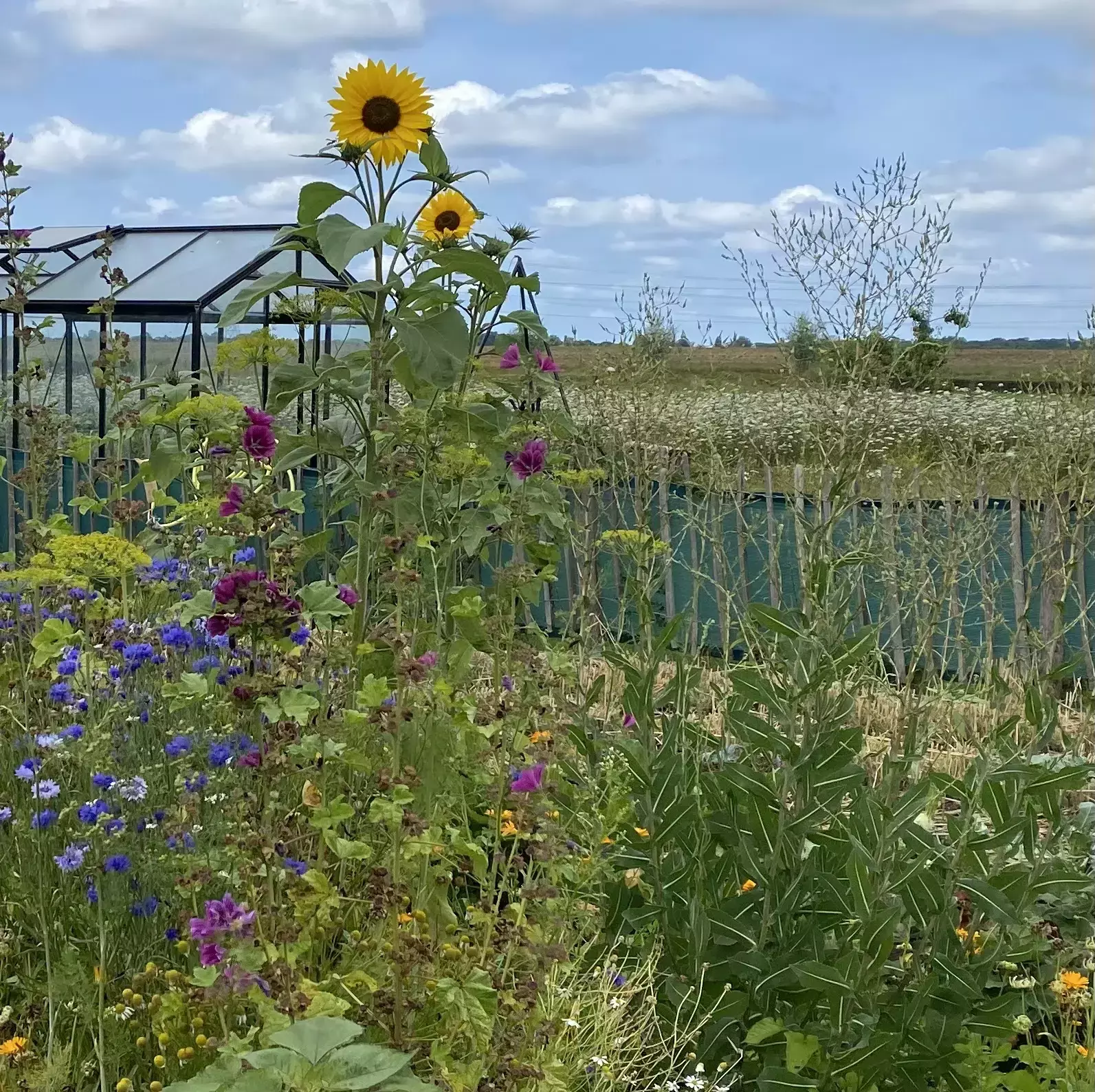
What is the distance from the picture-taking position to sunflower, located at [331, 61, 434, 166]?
117 inches

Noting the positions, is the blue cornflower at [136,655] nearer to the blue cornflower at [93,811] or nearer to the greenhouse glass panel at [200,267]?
the blue cornflower at [93,811]

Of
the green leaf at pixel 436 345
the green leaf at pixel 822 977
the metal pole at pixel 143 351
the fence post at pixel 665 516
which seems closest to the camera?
the green leaf at pixel 822 977

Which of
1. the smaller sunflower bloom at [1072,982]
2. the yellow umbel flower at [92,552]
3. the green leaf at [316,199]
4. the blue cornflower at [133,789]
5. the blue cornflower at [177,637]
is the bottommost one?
the smaller sunflower bloom at [1072,982]

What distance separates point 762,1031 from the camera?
2074 millimetres

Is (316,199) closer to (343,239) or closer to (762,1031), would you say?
(343,239)

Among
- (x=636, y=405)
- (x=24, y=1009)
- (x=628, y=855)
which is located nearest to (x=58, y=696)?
(x=24, y=1009)

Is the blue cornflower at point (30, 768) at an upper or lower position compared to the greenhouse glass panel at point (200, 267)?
lower

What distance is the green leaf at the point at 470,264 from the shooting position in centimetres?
286

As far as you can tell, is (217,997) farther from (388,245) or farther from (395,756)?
(388,245)

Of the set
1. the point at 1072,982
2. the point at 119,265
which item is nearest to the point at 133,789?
the point at 1072,982

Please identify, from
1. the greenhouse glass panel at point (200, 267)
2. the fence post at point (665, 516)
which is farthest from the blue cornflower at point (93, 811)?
the greenhouse glass panel at point (200, 267)

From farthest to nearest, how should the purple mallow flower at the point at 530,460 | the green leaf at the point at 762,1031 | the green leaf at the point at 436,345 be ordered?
the purple mallow flower at the point at 530,460
the green leaf at the point at 436,345
the green leaf at the point at 762,1031

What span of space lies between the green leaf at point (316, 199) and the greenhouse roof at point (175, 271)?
421cm

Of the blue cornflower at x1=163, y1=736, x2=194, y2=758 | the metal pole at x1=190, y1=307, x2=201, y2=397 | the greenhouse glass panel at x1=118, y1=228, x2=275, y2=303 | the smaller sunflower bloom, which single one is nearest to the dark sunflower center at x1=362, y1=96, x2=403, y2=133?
the blue cornflower at x1=163, y1=736, x2=194, y2=758
